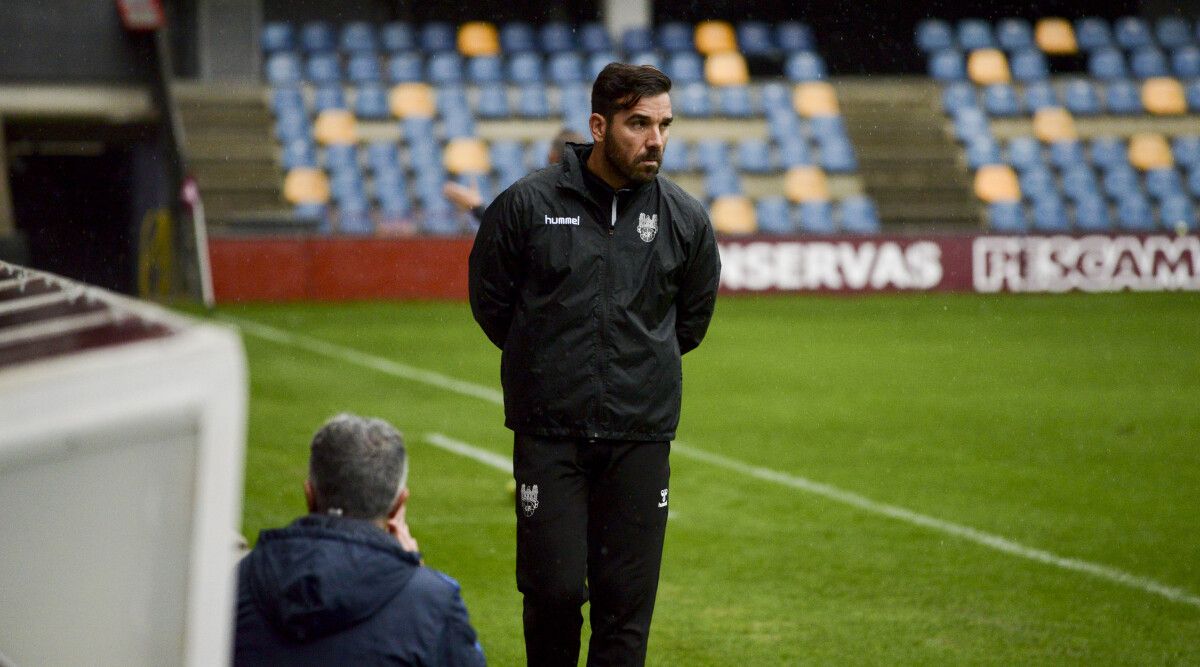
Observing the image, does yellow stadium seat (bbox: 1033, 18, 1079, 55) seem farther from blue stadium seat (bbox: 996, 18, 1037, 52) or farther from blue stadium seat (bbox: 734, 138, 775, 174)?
blue stadium seat (bbox: 734, 138, 775, 174)

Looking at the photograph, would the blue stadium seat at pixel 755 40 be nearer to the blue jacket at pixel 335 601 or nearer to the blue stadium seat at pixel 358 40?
the blue stadium seat at pixel 358 40

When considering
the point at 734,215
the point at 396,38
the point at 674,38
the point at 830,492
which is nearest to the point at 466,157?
the point at 396,38

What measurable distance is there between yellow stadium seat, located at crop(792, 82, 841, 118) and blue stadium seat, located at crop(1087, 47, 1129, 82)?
5.83 m

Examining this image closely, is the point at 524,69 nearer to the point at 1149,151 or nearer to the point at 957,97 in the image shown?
the point at 957,97

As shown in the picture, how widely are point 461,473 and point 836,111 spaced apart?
21.4 metres

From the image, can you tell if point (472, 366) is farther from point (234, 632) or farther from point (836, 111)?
point (836, 111)

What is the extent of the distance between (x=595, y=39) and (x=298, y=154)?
6649 mm

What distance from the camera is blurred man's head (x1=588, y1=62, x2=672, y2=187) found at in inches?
169

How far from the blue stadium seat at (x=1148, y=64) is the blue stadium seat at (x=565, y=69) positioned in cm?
1161

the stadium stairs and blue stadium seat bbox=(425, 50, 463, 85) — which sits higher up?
blue stadium seat bbox=(425, 50, 463, 85)

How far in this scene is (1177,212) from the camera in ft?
94.7

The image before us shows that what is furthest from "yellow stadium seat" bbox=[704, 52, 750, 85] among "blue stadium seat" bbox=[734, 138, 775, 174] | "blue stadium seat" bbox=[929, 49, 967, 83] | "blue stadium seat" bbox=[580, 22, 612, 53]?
"blue stadium seat" bbox=[929, 49, 967, 83]

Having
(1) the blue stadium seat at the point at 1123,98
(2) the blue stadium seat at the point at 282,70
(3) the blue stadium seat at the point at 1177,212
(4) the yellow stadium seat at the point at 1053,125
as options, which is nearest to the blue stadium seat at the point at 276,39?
(2) the blue stadium seat at the point at 282,70

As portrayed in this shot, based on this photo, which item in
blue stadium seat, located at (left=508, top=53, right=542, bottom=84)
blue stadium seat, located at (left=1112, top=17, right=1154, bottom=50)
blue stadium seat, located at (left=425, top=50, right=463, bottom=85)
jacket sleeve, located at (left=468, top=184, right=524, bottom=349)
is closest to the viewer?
jacket sleeve, located at (left=468, top=184, right=524, bottom=349)
